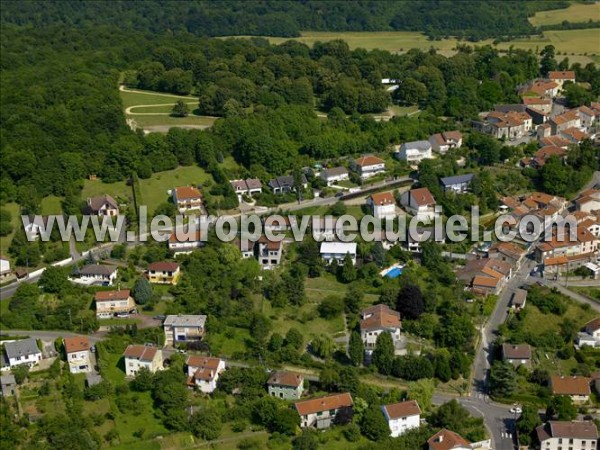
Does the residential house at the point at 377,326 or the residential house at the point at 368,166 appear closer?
the residential house at the point at 377,326

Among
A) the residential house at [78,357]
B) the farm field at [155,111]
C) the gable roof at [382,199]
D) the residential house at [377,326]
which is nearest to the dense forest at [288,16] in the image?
the farm field at [155,111]

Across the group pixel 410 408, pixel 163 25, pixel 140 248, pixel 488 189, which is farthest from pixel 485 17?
pixel 410 408

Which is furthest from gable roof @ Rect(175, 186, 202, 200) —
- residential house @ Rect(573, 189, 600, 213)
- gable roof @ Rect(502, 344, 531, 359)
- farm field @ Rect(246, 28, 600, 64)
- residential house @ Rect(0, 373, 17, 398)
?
farm field @ Rect(246, 28, 600, 64)

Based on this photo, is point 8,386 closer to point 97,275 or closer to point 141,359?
point 141,359

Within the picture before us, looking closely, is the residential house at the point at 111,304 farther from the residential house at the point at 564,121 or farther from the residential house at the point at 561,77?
the residential house at the point at 561,77

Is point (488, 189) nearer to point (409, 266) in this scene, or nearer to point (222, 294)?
point (409, 266)

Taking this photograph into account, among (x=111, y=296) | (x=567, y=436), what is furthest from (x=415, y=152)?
(x=567, y=436)

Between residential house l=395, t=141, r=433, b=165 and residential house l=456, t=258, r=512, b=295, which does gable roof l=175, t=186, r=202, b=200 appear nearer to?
residential house l=395, t=141, r=433, b=165
